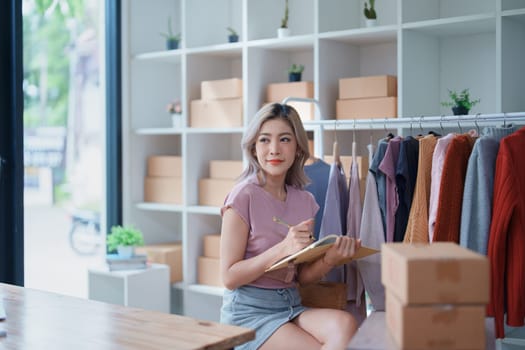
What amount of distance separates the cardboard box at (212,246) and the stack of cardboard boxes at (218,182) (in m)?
0.20

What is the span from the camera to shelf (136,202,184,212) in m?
4.19

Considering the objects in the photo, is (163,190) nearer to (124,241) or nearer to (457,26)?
(124,241)

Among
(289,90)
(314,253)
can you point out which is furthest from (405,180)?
(289,90)

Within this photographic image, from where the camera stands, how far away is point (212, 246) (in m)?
4.16

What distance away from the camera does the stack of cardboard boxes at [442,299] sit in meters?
1.56

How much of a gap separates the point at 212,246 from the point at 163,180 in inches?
20.7

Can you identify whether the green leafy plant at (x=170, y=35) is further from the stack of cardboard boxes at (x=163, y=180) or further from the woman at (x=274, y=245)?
the woman at (x=274, y=245)

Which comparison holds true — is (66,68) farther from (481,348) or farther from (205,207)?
(481,348)

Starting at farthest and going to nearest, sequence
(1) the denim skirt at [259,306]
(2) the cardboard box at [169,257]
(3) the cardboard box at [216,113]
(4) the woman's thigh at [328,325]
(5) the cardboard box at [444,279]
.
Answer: (2) the cardboard box at [169,257]
(3) the cardboard box at [216,113]
(1) the denim skirt at [259,306]
(4) the woman's thigh at [328,325]
(5) the cardboard box at [444,279]

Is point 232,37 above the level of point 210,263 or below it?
above

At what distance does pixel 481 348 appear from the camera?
1591mm

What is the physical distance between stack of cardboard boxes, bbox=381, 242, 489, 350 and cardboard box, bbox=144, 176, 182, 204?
278cm

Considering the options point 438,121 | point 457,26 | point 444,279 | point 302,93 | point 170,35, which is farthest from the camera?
point 170,35

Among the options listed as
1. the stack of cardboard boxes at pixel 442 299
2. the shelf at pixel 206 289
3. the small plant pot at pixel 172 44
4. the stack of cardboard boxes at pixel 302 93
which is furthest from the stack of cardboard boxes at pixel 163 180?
the stack of cardboard boxes at pixel 442 299
